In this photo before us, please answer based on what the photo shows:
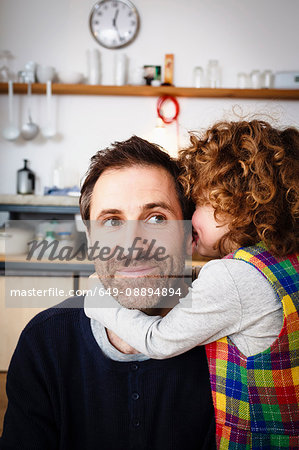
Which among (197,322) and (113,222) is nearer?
(197,322)

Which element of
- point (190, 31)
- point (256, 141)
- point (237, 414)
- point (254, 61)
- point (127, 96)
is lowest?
point (237, 414)

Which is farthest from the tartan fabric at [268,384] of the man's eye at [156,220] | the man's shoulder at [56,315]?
the man's shoulder at [56,315]

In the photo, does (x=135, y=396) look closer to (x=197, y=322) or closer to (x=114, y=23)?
(x=197, y=322)

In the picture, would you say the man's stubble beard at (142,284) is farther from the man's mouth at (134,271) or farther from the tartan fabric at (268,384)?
the tartan fabric at (268,384)

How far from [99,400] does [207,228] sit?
0.51m

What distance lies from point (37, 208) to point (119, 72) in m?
1.23

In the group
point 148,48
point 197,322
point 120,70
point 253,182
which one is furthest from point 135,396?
point 148,48

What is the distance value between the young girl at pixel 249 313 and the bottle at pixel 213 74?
2.35 meters

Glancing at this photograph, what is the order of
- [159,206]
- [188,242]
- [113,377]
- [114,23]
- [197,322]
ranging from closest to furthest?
1. [197,322]
2. [113,377]
3. [159,206]
4. [188,242]
5. [114,23]

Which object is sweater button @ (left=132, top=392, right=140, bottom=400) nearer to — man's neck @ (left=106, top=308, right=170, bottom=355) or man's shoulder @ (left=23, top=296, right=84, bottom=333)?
man's neck @ (left=106, top=308, right=170, bottom=355)

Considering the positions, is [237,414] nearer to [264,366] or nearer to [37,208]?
[264,366]

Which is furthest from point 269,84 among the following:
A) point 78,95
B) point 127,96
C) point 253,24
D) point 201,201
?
point 201,201

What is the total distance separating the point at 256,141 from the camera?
106cm

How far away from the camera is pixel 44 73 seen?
3238mm
